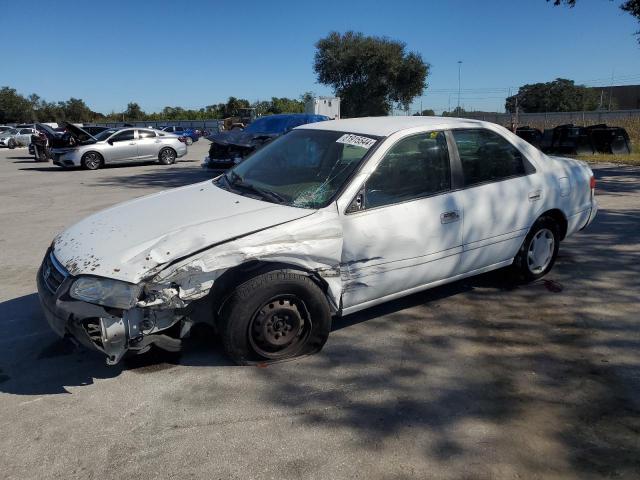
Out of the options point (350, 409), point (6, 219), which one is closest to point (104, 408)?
point (350, 409)

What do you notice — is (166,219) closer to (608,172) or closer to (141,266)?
(141,266)

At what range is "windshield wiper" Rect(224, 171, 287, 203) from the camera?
12.1 feet

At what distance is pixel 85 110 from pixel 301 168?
3100 inches

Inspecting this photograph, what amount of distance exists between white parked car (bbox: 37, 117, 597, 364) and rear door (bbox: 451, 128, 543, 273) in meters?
0.01

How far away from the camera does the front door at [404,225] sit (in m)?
3.55

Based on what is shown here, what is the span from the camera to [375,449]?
8.54 feet

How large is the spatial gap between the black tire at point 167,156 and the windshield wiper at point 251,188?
14.9 meters

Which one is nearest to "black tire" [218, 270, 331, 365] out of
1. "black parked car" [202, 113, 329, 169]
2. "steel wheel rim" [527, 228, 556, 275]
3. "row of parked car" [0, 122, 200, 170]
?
"steel wheel rim" [527, 228, 556, 275]

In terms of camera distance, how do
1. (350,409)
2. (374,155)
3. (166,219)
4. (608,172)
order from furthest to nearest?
(608,172), (374,155), (166,219), (350,409)

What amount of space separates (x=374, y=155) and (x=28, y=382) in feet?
9.17

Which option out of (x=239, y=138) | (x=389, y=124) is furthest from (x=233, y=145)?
(x=389, y=124)

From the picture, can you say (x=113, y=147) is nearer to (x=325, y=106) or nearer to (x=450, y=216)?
(x=450, y=216)

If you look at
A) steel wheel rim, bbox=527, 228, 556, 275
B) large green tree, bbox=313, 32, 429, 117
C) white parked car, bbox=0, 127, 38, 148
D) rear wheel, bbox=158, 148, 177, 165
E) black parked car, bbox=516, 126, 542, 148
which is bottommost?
steel wheel rim, bbox=527, 228, 556, 275

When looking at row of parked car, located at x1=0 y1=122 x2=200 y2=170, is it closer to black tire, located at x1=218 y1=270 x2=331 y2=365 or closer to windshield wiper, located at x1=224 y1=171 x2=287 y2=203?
windshield wiper, located at x1=224 y1=171 x2=287 y2=203
